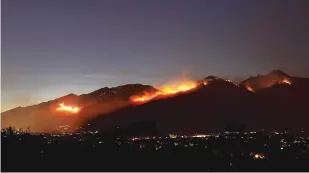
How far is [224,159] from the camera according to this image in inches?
2458

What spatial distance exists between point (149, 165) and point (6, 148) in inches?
633

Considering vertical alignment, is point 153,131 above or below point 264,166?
above

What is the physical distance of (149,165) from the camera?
49656mm

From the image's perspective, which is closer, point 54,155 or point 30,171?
point 30,171

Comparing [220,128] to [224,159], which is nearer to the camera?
[224,159]

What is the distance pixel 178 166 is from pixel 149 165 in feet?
11.1

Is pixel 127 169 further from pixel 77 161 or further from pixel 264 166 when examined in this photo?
pixel 264 166

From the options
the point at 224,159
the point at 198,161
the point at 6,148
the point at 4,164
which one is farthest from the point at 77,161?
the point at 224,159

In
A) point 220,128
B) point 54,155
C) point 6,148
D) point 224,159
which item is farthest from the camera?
point 220,128

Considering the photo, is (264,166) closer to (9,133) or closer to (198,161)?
(198,161)

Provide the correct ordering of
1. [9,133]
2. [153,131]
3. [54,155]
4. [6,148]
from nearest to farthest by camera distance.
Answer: [6,148] → [54,155] → [9,133] → [153,131]

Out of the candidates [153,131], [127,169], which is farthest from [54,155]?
[153,131]

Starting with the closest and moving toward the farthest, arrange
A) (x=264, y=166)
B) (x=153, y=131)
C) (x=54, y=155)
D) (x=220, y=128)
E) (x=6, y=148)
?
(x=6, y=148)
(x=54, y=155)
(x=264, y=166)
(x=153, y=131)
(x=220, y=128)

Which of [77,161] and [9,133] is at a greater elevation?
[9,133]
